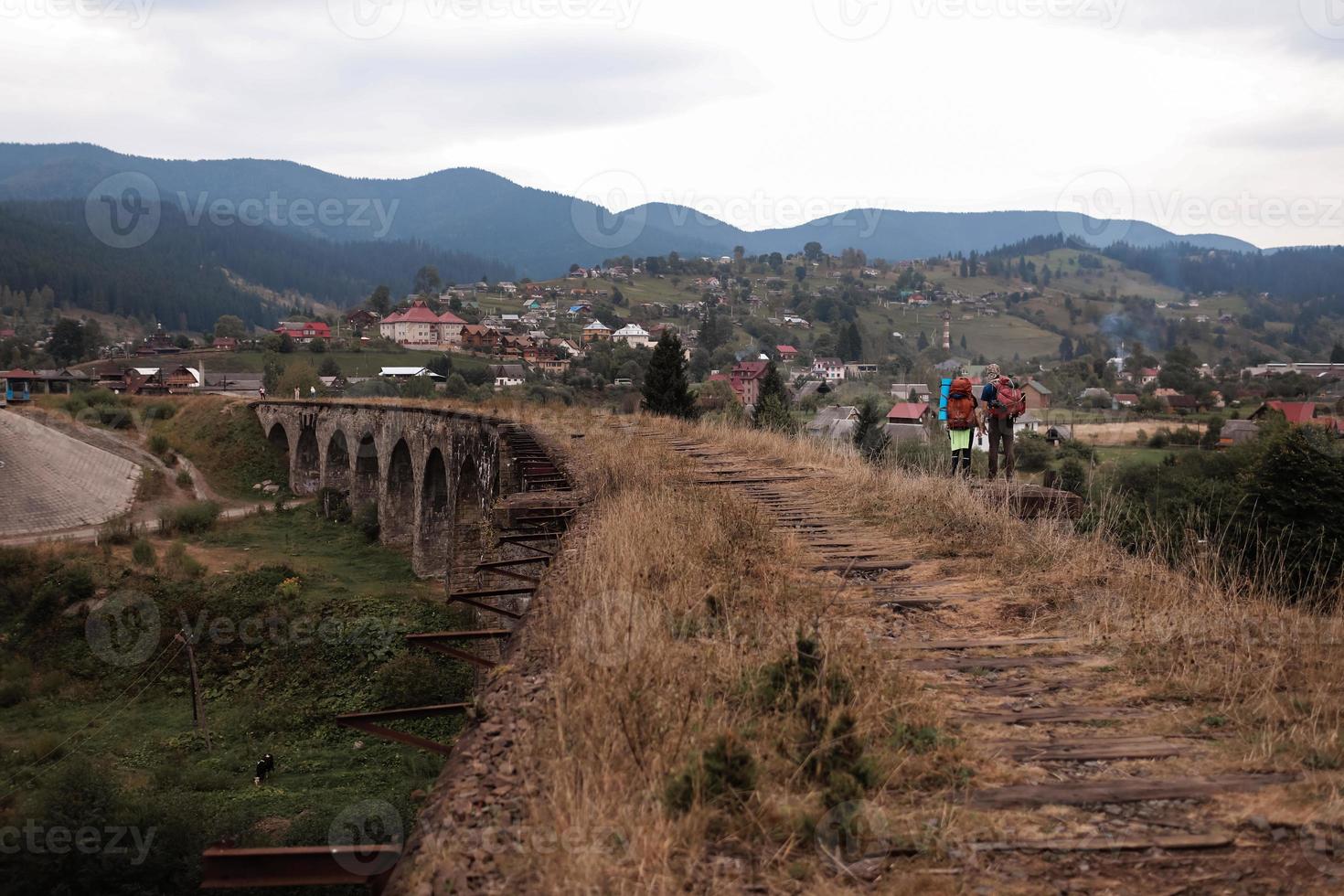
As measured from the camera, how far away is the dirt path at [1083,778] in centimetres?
283

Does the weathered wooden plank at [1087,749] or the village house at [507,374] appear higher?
the weathered wooden plank at [1087,749]

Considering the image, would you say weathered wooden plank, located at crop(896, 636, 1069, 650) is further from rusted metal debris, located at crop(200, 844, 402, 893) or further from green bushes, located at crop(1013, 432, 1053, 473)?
green bushes, located at crop(1013, 432, 1053, 473)

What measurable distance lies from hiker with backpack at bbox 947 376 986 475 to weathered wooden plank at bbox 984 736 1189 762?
24.8 ft

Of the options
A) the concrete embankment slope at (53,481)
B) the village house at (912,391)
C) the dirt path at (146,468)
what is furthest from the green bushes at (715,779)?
the village house at (912,391)

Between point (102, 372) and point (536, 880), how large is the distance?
7819 cm

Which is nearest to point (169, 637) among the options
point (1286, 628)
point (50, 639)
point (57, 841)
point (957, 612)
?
point (50, 639)

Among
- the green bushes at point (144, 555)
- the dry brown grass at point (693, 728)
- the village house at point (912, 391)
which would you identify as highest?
the dry brown grass at point (693, 728)

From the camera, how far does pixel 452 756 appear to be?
3.72m

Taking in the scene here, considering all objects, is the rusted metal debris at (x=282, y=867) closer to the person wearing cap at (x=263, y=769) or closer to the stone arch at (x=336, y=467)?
the person wearing cap at (x=263, y=769)

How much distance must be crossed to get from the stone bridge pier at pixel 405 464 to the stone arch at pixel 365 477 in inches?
1.3

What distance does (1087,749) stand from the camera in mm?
3609

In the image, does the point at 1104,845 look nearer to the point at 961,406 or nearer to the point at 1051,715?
the point at 1051,715

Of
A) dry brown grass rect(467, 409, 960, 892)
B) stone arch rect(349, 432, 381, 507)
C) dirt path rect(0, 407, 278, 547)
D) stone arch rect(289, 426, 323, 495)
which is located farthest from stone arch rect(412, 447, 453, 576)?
dry brown grass rect(467, 409, 960, 892)

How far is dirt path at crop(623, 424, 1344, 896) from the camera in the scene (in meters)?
2.83
